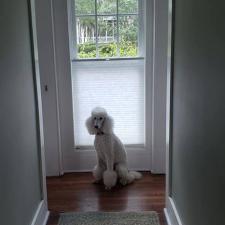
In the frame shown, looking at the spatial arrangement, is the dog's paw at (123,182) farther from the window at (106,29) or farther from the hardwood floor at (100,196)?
the window at (106,29)

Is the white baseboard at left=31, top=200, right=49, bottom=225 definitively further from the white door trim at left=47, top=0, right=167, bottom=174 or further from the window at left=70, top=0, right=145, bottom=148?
the window at left=70, top=0, right=145, bottom=148

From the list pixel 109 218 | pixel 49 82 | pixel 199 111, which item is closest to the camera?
pixel 199 111

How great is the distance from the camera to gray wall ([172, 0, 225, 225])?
1262 millimetres

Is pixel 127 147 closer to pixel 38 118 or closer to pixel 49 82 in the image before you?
pixel 49 82

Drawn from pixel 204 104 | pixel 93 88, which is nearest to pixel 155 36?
pixel 93 88

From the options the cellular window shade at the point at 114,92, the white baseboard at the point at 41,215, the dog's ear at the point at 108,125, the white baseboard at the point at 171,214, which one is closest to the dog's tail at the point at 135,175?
the cellular window shade at the point at 114,92

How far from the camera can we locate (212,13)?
4.33 ft

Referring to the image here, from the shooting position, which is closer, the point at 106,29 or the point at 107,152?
the point at 107,152

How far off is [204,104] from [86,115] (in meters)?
1.89

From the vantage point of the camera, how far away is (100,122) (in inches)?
112

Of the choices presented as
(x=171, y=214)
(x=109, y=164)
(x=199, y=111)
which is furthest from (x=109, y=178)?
(x=199, y=111)

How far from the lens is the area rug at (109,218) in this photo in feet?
7.80

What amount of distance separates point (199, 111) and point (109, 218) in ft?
4.19

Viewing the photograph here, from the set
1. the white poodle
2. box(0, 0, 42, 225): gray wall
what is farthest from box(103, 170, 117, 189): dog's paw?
box(0, 0, 42, 225): gray wall
